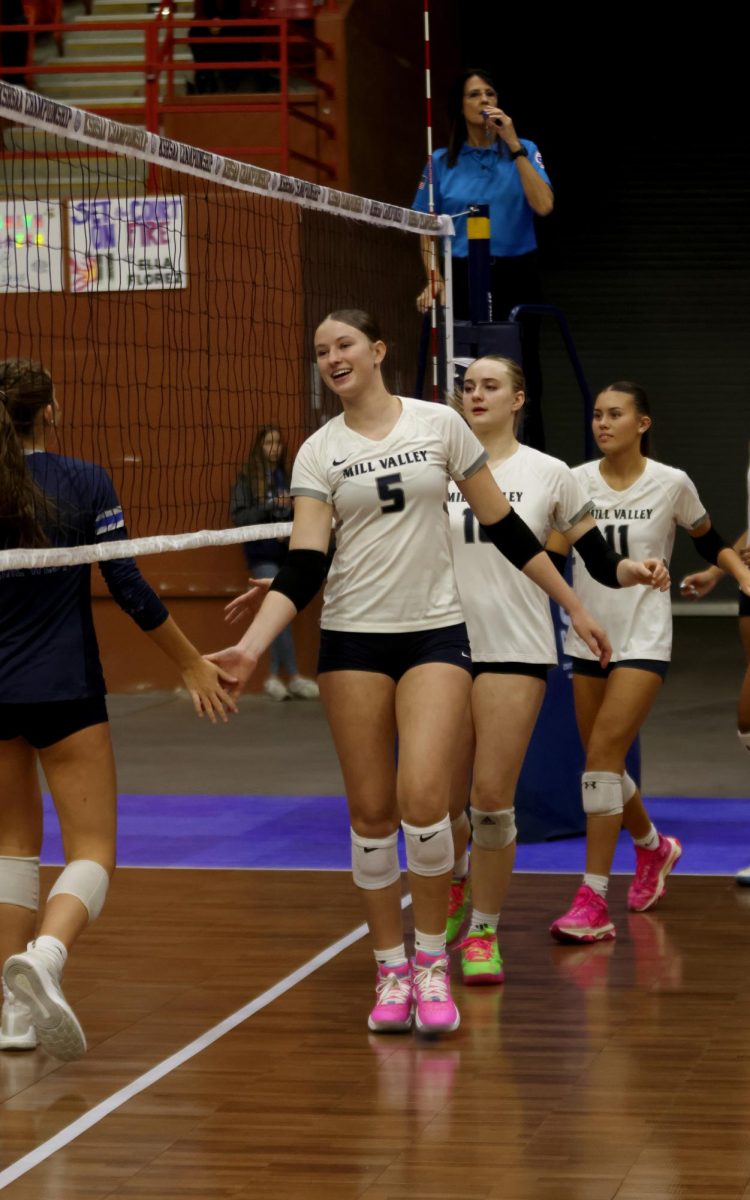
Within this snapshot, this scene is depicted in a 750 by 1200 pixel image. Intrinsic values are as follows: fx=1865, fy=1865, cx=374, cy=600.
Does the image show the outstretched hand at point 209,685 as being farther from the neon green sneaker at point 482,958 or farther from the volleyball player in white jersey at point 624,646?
the volleyball player in white jersey at point 624,646

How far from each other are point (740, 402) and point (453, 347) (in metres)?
10.5

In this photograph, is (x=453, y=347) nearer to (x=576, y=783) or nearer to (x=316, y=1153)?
(x=576, y=783)

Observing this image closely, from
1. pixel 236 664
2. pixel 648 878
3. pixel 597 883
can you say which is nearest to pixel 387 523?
pixel 236 664

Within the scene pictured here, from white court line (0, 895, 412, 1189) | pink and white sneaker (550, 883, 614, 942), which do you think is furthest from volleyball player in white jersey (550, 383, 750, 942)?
white court line (0, 895, 412, 1189)

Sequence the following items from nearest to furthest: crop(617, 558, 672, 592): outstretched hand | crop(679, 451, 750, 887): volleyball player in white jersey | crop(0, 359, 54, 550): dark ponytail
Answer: crop(0, 359, 54, 550): dark ponytail → crop(617, 558, 672, 592): outstretched hand → crop(679, 451, 750, 887): volleyball player in white jersey

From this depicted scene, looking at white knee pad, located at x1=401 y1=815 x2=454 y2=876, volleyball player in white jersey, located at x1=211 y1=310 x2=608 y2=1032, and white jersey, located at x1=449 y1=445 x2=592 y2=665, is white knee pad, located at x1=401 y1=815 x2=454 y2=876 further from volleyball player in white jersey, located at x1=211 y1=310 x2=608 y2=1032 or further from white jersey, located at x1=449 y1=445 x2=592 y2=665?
white jersey, located at x1=449 y1=445 x2=592 y2=665

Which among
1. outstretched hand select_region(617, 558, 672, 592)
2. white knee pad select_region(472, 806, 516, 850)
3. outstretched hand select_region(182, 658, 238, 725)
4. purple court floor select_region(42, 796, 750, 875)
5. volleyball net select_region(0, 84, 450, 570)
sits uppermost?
volleyball net select_region(0, 84, 450, 570)

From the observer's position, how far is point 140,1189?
13.2 feet

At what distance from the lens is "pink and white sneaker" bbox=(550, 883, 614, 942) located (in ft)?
20.3

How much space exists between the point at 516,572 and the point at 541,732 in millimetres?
2337

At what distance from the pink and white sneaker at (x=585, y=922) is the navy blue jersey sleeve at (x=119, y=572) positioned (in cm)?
203

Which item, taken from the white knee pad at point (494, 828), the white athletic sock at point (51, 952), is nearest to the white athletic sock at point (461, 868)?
the white knee pad at point (494, 828)

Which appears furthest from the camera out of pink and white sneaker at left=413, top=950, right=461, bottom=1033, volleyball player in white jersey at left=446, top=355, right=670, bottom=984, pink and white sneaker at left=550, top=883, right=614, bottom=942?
pink and white sneaker at left=550, top=883, right=614, bottom=942

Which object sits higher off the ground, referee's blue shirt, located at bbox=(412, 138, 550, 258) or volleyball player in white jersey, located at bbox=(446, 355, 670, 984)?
referee's blue shirt, located at bbox=(412, 138, 550, 258)
